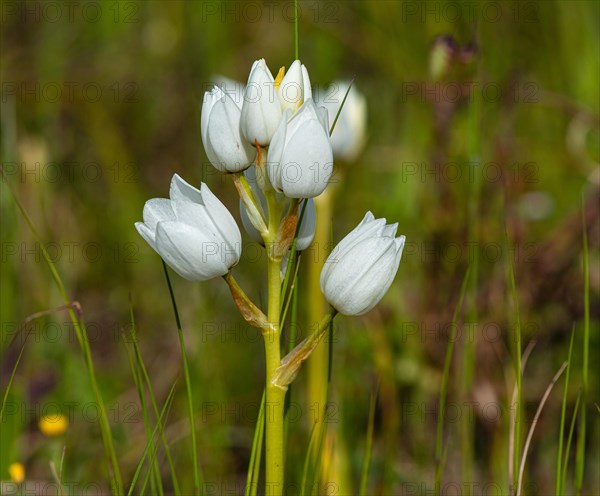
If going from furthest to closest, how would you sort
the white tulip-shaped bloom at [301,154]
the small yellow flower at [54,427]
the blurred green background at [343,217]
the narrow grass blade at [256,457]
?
the blurred green background at [343,217] → the small yellow flower at [54,427] → the narrow grass blade at [256,457] → the white tulip-shaped bloom at [301,154]

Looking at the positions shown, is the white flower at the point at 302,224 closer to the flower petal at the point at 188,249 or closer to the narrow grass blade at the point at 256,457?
the flower petal at the point at 188,249

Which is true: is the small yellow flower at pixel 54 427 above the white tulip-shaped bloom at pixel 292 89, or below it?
below

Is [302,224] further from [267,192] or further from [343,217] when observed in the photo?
[343,217]

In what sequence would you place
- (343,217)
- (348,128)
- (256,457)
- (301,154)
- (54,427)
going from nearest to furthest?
(301,154) < (256,457) < (54,427) < (348,128) < (343,217)

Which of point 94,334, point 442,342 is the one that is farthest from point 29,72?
point 442,342

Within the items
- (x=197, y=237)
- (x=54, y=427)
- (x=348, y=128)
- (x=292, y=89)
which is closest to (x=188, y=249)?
(x=197, y=237)

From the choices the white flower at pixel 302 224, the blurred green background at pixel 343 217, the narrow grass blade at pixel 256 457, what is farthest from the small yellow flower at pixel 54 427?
the white flower at pixel 302 224

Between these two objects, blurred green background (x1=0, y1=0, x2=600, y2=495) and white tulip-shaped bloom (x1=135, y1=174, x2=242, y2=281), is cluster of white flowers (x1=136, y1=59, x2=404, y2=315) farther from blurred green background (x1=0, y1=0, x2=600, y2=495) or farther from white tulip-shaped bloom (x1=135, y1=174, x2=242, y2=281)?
blurred green background (x1=0, y1=0, x2=600, y2=495)
